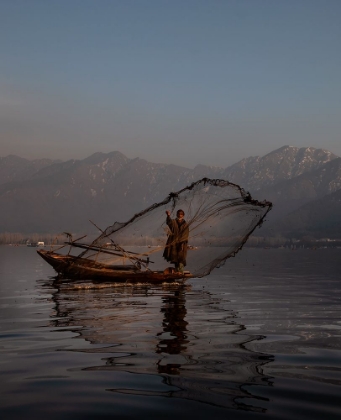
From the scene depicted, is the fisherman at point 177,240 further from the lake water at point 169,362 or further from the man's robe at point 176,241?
the lake water at point 169,362

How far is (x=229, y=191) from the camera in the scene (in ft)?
101

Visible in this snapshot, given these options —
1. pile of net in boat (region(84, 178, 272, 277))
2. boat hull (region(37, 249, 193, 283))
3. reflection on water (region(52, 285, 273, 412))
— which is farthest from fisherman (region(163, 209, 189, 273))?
reflection on water (region(52, 285, 273, 412))

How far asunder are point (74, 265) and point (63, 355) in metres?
22.6

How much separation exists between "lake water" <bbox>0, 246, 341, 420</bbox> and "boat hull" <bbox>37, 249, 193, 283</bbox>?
Result: 31.8 ft

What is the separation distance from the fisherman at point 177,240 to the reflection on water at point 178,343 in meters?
6.43

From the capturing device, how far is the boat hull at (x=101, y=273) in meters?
31.6

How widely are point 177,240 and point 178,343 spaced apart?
17.8 meters

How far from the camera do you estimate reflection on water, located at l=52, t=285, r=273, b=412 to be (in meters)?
9.38

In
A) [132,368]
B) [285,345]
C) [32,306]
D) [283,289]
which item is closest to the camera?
[132,368]

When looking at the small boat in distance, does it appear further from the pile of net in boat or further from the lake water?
the lake water

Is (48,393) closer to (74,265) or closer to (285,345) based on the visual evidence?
(285,345)

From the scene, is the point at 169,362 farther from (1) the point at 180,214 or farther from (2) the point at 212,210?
(1) the point at 180,214

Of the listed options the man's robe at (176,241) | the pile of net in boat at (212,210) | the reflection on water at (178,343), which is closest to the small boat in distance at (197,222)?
the pile of net in boat at (212,210)

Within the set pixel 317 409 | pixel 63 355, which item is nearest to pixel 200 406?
pixel 317 409
